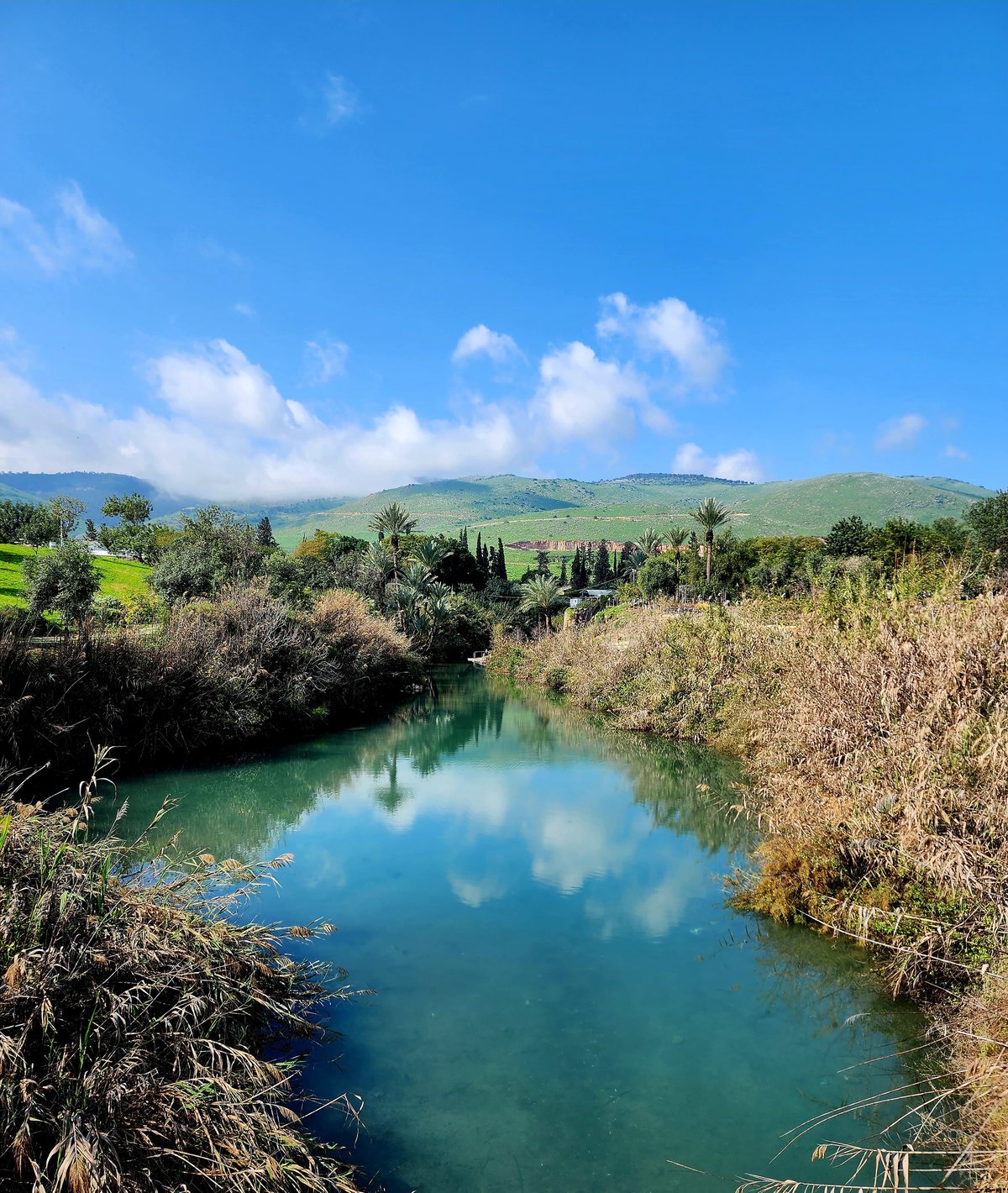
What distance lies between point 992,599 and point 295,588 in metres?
32.6

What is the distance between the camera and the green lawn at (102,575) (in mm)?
35281

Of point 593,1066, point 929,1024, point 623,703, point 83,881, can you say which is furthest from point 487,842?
point 623,703

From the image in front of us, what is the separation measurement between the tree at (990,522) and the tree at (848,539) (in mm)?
8848

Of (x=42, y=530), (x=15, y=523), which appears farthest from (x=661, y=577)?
(x=15, y=523)

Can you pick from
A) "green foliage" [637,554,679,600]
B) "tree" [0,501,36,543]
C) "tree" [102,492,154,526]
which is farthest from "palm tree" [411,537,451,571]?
"tree" [0,501,36,543]

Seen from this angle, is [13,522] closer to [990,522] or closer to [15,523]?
[15,523]

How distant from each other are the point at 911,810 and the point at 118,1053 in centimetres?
736

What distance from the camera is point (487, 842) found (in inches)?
504

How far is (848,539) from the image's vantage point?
228ft

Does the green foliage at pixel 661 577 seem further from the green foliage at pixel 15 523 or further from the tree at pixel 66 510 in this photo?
the green foliage at pixel 15 523

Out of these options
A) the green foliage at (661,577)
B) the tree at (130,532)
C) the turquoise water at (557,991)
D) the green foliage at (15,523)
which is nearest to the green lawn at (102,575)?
the tree at (130,532)

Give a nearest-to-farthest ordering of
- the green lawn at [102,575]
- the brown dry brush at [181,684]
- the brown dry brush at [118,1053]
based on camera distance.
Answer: the brown dry brush at [118,1053] → the brown dry brush at [181,684] → the green lawn at [102,575]

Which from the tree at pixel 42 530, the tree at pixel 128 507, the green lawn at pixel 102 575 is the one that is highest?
the tree at pixel 128 507

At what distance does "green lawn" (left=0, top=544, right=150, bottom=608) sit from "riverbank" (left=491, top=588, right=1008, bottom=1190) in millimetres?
33816
